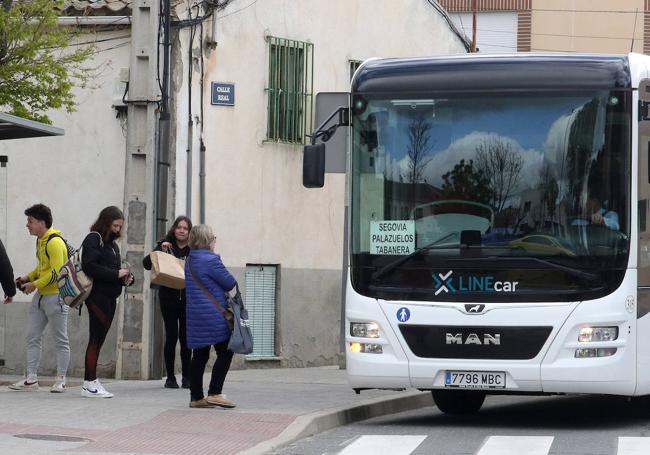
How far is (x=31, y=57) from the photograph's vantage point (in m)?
15.3

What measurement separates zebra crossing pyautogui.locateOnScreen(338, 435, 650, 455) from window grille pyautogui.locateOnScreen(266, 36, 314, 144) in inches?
326

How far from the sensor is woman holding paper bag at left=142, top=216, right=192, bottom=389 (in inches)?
610

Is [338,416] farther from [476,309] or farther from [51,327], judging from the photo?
[51,327]

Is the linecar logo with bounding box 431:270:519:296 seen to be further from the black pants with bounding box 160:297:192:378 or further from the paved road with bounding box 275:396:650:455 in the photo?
the black pants with bounding box 160:297:192:378

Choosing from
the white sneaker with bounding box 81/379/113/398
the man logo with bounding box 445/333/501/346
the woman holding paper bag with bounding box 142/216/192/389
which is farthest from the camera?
the woman holding paper bag with bounding box 142/216/192/389

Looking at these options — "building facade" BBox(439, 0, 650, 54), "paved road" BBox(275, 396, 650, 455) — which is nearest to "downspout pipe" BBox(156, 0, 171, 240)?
"paved road" BBox(275, 396, 650, 455)

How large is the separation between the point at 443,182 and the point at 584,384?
2042 mm

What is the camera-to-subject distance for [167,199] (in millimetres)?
17281

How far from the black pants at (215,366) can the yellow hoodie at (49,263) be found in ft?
6.99

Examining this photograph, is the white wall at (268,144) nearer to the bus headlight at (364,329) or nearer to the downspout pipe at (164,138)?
the downspout pipe at (164,138)

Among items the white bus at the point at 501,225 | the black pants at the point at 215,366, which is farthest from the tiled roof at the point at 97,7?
the black pants at the point at 215,366

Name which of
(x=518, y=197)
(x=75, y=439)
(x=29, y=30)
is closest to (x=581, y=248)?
(x=518, y=197)

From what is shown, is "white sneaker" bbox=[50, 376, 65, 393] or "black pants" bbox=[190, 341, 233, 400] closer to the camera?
"black pants" bbox=[190, 341, 233, 400]

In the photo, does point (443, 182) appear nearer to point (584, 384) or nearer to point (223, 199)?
point (584, 384)
